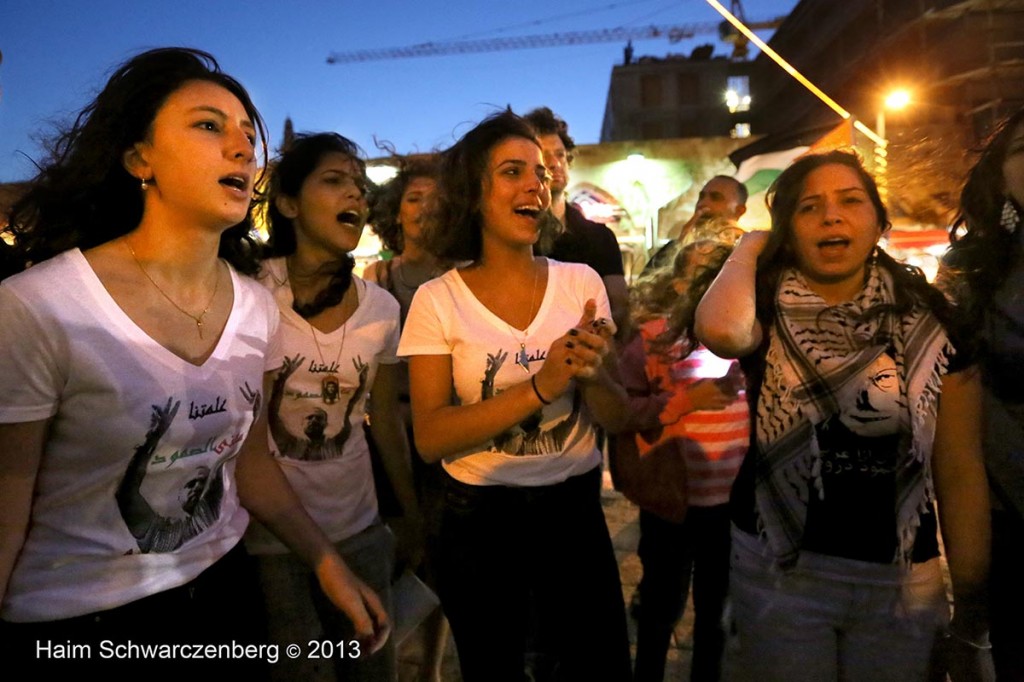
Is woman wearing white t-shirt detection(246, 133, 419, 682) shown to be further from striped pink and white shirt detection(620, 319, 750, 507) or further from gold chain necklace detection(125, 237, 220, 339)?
striped pink and white shirt detection(620, 319, 750, 507)

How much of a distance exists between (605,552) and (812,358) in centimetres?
93

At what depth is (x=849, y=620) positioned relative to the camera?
1.81 m

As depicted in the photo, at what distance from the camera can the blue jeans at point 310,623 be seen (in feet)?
7.11

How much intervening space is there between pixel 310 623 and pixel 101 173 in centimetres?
161

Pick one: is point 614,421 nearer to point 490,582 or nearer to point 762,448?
point 762,448

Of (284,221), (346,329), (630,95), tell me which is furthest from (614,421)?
(630,95)

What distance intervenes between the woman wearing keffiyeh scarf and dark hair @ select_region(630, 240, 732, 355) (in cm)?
30

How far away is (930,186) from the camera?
8.05ft

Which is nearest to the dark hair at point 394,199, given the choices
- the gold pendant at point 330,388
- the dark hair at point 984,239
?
the gold pendant at point 330,388

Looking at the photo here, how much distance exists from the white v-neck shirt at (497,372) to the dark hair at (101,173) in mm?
902

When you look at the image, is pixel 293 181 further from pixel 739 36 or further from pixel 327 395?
pixel 739 36

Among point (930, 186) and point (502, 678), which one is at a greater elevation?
point (930, 186)

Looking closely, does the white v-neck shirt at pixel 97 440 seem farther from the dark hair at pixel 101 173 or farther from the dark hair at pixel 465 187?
the dark hair at pixel 465 187

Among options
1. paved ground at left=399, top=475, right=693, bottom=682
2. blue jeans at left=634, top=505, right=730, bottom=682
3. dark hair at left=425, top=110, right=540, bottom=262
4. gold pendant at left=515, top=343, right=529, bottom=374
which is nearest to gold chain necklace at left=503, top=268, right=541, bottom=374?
gold pendant at left=515, top=343, right=529, bottom=374
